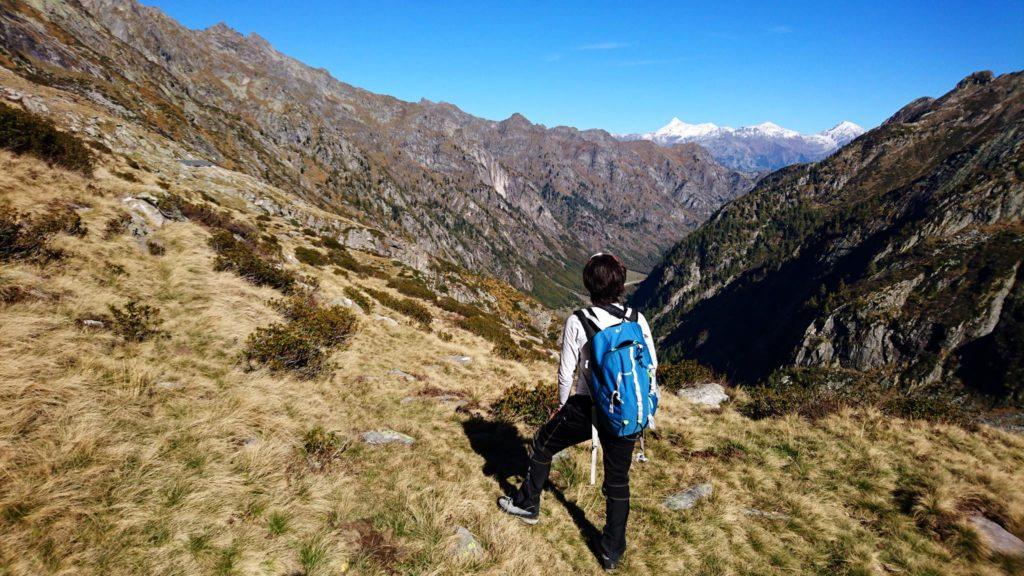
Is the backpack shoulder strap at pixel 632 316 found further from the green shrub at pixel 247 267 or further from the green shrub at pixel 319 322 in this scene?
the green shrub at pixel 247 267

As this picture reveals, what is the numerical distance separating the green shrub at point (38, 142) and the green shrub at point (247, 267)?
605 centimetres

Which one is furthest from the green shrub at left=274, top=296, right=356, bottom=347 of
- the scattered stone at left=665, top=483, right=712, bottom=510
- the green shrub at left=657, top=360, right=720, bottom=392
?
the green shrub at left=657, top=360, right=720, bottom=392

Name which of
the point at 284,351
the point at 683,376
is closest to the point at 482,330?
the point at 683,376

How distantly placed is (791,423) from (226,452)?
12.1m

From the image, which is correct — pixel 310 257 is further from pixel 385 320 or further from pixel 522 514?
pixel 522 514

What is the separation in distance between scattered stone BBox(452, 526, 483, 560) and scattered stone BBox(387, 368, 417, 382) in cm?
677

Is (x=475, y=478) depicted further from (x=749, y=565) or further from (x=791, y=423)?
(x=791, y=423)

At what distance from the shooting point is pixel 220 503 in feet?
14.8

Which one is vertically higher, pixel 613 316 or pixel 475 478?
pixel 613 316

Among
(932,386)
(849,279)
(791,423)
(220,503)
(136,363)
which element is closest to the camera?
(220,503)

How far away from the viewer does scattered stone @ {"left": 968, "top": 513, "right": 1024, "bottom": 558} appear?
225 inches

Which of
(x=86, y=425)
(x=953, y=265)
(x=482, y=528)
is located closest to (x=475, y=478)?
(x=482, y=528)

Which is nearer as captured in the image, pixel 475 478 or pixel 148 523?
pixel 148 523

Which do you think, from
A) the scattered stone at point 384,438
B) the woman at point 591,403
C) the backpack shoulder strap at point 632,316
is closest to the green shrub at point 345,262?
the scattered stone at point 384,438
